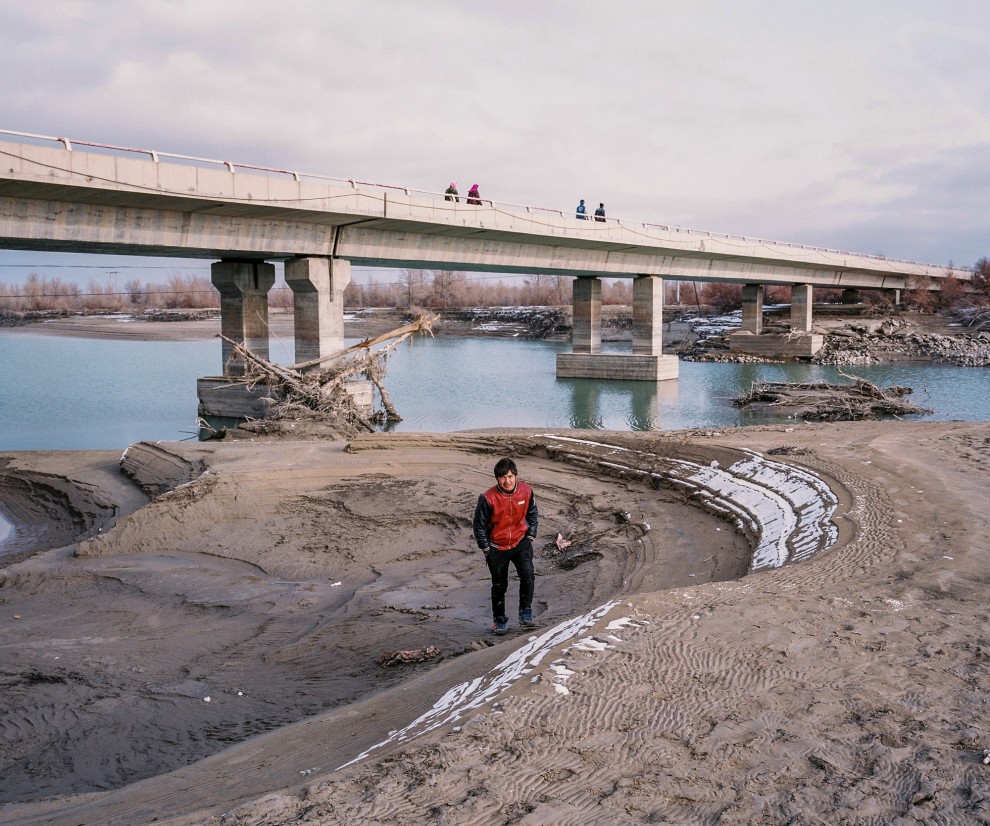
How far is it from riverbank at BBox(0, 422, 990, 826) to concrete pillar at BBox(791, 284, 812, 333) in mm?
54331

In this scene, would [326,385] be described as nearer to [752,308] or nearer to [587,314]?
[587,314]

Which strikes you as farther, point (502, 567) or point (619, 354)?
point (619, 354)

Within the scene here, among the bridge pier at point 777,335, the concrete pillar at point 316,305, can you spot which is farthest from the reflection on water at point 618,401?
the bridge pier at point 777,335

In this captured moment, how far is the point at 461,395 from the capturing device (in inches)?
1454

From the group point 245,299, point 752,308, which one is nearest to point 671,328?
point 752,308

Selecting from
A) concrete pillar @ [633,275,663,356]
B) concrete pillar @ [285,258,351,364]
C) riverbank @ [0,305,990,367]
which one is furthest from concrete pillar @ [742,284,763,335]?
concrete pillar @ [285,258,351,364]

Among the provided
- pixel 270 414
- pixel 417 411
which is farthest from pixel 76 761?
pixel 417 411

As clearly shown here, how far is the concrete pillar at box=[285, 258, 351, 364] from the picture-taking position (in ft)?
98.6

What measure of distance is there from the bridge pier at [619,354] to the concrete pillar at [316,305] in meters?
18.5

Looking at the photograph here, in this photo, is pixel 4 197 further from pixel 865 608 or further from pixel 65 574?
pixel 865 608

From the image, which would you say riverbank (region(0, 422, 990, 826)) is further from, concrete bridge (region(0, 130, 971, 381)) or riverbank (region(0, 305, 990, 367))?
riverbank (region(0, 305, 990, 367))

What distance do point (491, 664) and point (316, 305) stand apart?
84.1 feet

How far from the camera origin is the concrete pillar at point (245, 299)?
31656mm

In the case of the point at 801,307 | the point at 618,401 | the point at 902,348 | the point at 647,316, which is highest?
the point at 801,307
